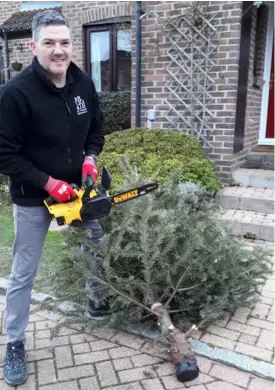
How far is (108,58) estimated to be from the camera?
816 cm

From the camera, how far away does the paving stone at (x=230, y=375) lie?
7.50 ft

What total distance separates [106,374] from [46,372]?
364 mm

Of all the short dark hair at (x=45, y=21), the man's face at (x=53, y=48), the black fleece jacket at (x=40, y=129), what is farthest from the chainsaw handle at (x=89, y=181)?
the short dark hair at (x=45, y=21)

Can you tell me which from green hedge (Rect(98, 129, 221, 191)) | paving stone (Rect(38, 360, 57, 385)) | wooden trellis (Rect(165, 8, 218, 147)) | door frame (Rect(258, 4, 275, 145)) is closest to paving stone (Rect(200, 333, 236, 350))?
paving stone (Rect(38, 360, 57, 385))

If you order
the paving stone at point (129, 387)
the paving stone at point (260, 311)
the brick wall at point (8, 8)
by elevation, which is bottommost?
the paving stone at point (260, 311)

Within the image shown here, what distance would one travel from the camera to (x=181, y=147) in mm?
4965

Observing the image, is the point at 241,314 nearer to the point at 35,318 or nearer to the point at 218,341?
the point at 218,341

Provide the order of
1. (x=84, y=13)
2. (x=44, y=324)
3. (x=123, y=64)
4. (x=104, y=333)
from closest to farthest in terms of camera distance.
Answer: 1. (x=104, y=333)
2. (x=44, y=324)
3. (x=84, y=13)
4. (x=123, y=64)

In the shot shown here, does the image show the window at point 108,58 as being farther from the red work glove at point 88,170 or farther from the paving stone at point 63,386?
the paving stone at point 63,386

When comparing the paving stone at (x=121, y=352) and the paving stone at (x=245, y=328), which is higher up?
the paving stone at (x=121, y=352)

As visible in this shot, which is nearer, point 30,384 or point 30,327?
point 30,384

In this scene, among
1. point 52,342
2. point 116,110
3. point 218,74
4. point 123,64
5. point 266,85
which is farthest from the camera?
point 123,64

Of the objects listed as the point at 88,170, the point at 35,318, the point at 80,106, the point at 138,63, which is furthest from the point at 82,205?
the point at 138,63

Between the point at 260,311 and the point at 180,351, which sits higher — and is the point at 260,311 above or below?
below
